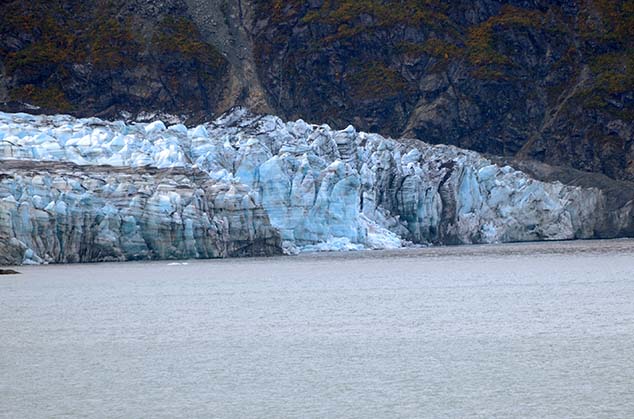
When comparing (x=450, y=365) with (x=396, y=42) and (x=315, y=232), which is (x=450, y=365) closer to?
(x=315, y=232)

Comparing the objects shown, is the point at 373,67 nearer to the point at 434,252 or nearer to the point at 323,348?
the point at 434,252

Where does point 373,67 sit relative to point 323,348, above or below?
above

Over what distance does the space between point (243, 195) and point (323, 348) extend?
93.1 feet

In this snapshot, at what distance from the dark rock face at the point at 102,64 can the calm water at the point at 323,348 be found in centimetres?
5514

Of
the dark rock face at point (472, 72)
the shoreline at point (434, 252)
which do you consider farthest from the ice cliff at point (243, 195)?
the dark rock face at point (472, 72)

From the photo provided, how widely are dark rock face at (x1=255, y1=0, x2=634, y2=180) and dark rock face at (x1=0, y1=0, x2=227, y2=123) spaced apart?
18.6 ft

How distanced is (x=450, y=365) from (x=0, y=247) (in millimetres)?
28870

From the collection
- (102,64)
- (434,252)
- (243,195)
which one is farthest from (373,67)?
(243,195)

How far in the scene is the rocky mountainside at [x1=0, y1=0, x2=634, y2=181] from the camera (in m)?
86.2

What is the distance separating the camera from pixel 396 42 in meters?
90.8

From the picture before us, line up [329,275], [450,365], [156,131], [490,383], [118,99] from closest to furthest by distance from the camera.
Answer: [490,383] → [450,365] → [329,275] → [156,131] → [118,99]

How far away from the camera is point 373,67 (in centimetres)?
9050

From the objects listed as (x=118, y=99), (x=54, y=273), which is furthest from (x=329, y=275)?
(x=118, y=99)

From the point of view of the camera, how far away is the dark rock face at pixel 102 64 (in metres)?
88.6
